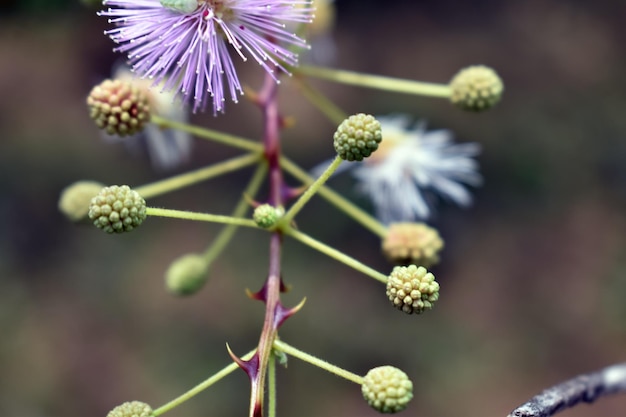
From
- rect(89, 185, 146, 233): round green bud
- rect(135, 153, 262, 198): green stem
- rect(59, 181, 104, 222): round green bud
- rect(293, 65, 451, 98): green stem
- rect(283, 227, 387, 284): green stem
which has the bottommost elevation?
rect(89, 185, 146, 233): round green bud

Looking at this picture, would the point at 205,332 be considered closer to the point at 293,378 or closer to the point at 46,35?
the point at 293,378

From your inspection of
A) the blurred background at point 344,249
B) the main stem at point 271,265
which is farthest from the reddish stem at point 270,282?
the blurred background at point 344,249

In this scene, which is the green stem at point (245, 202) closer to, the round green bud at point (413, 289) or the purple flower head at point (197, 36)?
the purple flower head at point (197, 36)

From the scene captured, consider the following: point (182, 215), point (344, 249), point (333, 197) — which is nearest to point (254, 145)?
point (333, 197)

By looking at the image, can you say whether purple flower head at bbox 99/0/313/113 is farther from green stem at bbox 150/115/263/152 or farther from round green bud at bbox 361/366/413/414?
round green bud at bbox 361/366/413/414

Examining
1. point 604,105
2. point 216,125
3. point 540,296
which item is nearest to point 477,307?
point 540,296

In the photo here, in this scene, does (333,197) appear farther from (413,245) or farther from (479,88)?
(479,88)

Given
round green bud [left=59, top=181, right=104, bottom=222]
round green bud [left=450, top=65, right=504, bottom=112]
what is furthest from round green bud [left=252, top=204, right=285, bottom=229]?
round green bud [left=450, top=65, right=504, bottom=112]
